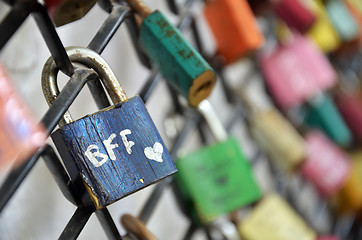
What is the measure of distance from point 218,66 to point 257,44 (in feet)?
0.49

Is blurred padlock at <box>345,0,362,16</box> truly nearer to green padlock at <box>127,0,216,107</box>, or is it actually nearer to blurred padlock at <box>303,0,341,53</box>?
blurred padlock at <box>303,0,341,53</box>

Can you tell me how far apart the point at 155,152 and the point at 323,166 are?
0.56 metres

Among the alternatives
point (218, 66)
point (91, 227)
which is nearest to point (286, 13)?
point (218, 66)

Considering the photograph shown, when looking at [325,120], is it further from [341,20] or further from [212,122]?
[212,122]

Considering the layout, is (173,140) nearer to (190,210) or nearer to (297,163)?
(190,210)

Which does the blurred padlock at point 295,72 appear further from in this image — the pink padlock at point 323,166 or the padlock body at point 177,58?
Result: the padlock body at point 177,58

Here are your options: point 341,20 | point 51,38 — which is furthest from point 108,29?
point 341,20

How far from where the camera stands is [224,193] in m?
0.64

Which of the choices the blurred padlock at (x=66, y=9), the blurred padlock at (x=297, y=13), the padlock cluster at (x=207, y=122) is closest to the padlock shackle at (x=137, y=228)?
the padlock cluster at (x=207, y=122)

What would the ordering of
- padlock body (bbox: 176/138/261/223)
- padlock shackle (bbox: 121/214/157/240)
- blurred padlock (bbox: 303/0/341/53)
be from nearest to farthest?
padlock shackle (bbox: 121/214/157/240) < padlock body (bbox: 176/138/261/223) < blurred padlock (bbox: 303/0/341/53)

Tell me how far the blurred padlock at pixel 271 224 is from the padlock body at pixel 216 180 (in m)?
0.07

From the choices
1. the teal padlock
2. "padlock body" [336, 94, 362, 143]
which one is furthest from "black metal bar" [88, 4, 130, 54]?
"padlock body" [336, 94, 362, 143]

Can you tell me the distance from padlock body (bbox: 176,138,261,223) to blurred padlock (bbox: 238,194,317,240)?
0.22 ft

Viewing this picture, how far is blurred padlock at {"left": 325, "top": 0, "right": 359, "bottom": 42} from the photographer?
1.00 metres
